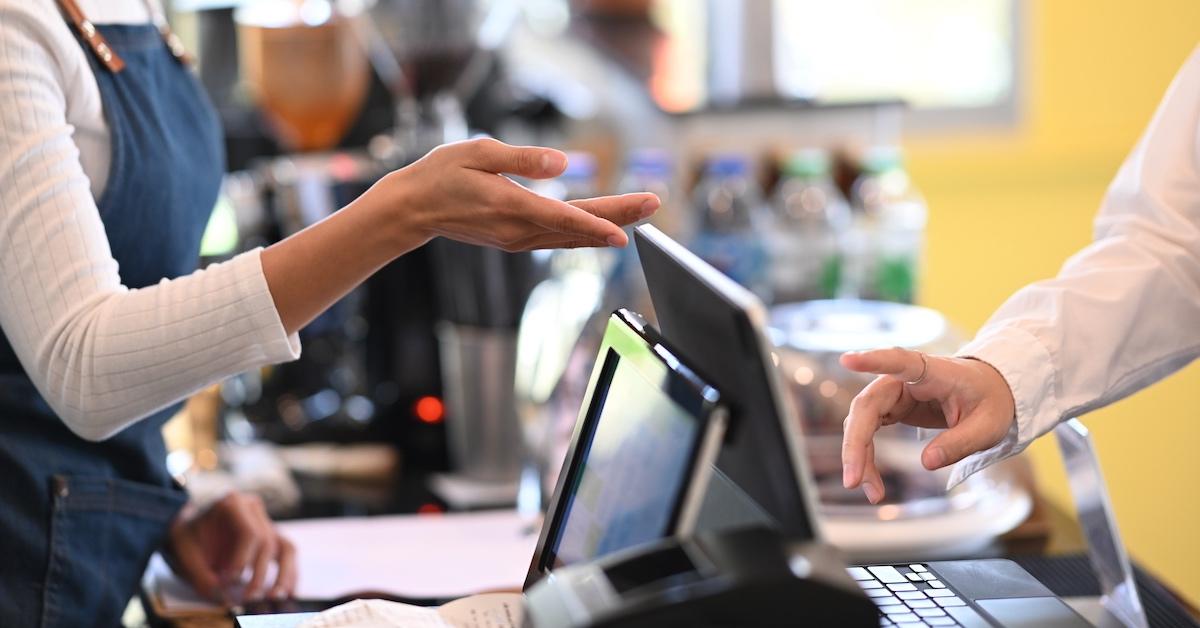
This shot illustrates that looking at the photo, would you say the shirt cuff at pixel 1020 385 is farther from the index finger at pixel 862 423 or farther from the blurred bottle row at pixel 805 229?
the blurred bottle row at pixel 805 229

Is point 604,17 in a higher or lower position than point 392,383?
higher

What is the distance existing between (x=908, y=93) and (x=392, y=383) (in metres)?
2.60

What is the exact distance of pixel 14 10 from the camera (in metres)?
0.89

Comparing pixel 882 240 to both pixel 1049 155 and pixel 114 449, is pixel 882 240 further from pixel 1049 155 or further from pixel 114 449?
pixel 1049 155

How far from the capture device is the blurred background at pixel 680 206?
167 cm

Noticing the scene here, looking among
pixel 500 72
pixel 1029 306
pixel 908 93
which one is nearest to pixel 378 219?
pixel 1029 306

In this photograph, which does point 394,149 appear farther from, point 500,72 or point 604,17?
point 604,17

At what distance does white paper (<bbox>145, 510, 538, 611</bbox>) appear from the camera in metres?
1.25

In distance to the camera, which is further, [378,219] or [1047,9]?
[1047,9]

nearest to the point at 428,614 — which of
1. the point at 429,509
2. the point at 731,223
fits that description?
the point at 429,509

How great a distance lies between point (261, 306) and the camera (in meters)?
0.86

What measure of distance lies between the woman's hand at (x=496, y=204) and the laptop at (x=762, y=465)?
0.03 meters

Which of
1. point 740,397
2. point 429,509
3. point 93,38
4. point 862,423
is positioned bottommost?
point 429,509

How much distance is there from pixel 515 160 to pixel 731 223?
161 centimetres
